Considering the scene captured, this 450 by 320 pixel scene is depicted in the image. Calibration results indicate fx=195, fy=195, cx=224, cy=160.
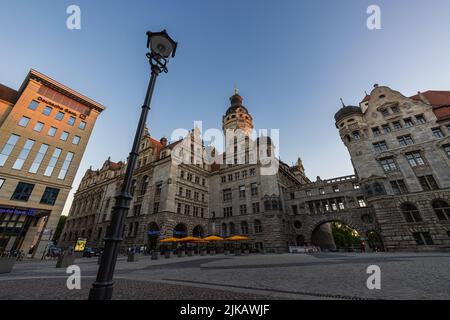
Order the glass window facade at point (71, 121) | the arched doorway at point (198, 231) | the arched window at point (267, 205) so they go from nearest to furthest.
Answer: the glass window facade at point (71, 121), the arched window at point (267, 205), the arched doorway at point (198, 231)

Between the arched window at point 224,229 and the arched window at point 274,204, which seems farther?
the arched window at point 224,229

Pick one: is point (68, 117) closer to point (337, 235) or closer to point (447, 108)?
point (447, 108)

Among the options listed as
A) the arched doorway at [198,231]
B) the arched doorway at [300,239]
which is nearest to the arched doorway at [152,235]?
the arched doorway at [198,231]

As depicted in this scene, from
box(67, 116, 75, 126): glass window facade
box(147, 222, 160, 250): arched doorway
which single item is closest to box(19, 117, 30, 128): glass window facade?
box(67, 116, 75, 126): glass window facade

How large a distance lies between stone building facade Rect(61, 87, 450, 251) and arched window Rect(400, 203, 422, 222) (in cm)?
10

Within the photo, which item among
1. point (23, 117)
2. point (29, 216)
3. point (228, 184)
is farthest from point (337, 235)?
point (23, 117)

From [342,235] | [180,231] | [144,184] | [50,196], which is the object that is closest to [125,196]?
[50,196]

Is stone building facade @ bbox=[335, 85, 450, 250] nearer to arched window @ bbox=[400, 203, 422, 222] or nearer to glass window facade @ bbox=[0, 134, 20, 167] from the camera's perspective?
arched window @ bbox=[400, 203, 422, 222]

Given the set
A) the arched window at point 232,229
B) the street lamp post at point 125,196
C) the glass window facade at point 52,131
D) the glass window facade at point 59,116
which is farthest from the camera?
the arched window at point 232,229

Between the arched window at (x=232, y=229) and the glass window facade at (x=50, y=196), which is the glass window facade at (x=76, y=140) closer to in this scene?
the glass window facade at (x=50, y=196)

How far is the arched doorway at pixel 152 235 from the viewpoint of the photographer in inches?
1157

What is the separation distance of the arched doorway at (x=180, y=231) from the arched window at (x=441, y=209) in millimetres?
31654

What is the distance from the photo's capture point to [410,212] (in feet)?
72.9

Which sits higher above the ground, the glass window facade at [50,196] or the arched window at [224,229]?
the glass window facade at [50,196]
